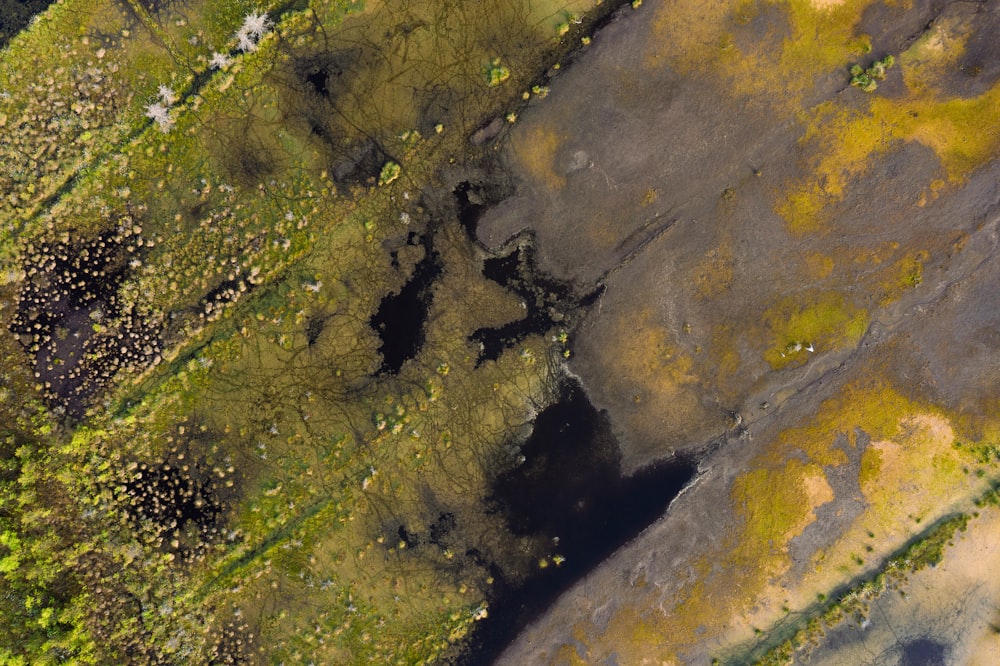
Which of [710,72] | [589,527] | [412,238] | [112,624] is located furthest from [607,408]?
[112,624]

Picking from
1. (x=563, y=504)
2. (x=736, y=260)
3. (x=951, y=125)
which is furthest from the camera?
(x=563, y=504)

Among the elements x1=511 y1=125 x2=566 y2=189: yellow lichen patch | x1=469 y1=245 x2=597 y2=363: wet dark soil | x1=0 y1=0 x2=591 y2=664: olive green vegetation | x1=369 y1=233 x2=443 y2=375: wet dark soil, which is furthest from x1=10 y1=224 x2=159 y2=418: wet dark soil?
x1=511 y1=125 x2=566 y2=189: yellow lichen patch

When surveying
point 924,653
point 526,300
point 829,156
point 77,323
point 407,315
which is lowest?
point 924,653

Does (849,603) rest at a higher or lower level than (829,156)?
lower

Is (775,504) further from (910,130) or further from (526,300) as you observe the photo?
(910,130)

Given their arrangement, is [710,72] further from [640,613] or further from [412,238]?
[640,613]

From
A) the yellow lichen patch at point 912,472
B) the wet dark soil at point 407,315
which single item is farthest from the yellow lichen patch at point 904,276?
the wet dark soil at point 407,315

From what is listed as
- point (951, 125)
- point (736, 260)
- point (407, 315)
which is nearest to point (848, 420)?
point (736, 260)
